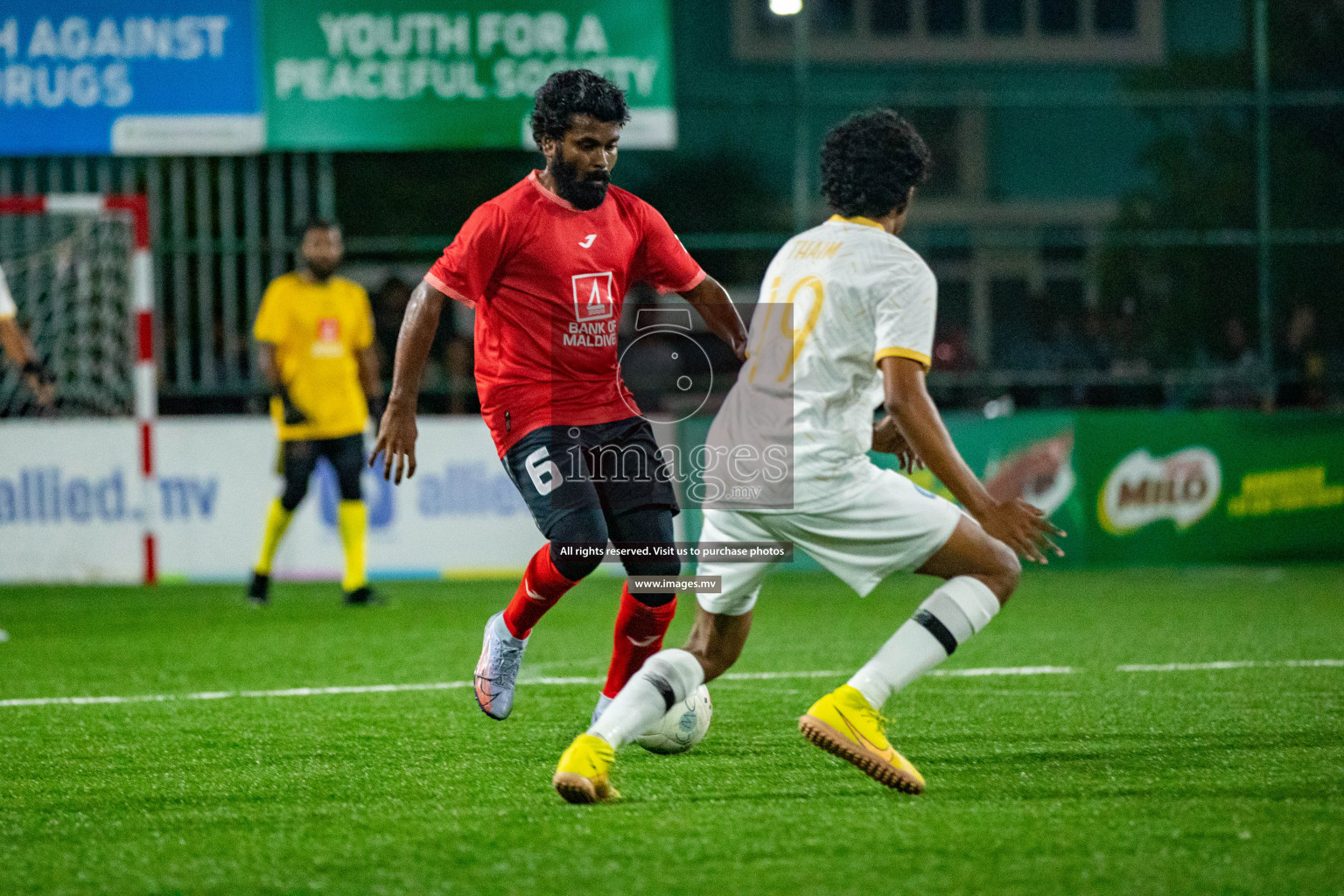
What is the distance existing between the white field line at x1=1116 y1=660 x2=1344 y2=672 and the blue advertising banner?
7.97 meters

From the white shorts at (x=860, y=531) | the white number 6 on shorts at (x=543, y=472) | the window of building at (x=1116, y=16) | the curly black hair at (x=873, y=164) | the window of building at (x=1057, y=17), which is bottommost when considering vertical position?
the white shorts at (x=860, y=531)

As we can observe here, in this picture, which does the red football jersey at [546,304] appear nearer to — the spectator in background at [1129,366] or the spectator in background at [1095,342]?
the spectator in background at [1129,366]

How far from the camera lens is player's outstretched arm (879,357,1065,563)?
4.20 metres

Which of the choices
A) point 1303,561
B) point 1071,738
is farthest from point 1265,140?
point 1071,738

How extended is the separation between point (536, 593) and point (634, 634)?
1.13ft

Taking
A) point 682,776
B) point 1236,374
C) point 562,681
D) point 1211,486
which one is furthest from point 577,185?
point 1236,374

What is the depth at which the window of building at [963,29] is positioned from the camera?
60.5ft

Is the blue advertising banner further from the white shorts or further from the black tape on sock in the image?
the black tape on sock

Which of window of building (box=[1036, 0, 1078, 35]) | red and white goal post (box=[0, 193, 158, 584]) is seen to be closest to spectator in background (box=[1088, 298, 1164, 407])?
window of building (box=[1036, 0, 1078, 35])

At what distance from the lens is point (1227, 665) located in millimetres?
7141

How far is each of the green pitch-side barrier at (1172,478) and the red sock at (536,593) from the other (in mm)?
6146

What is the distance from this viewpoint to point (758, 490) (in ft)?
14.5

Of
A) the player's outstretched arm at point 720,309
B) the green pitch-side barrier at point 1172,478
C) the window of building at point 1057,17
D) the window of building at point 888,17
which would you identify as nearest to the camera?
the player's outstretched arm at point 720,309

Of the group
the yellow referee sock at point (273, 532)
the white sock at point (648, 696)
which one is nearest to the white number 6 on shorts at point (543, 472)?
the white sock at point (648, 696)
